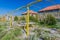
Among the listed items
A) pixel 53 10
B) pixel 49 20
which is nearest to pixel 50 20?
pixel 49 20

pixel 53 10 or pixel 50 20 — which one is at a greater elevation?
pixel 53 10

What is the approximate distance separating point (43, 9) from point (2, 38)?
88 cm

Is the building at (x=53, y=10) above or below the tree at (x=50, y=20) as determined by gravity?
above

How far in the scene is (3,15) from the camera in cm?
395

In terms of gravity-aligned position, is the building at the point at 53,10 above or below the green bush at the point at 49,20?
above

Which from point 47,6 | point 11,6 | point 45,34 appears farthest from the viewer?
point 11,6

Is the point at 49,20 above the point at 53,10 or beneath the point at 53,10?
beneath

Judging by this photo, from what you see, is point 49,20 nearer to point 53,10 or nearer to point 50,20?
point 50,20

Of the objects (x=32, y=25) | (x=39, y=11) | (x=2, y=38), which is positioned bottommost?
(x=2, y=38)

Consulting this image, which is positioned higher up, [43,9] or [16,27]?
[43,9]

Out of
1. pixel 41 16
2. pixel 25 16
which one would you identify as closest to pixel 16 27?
pixel 25 16

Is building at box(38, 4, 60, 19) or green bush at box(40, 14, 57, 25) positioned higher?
building at box(38, 4, 60, 19)

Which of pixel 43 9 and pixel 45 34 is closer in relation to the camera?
pixel 45 34

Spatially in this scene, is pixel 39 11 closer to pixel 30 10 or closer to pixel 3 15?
pixel 30 10
